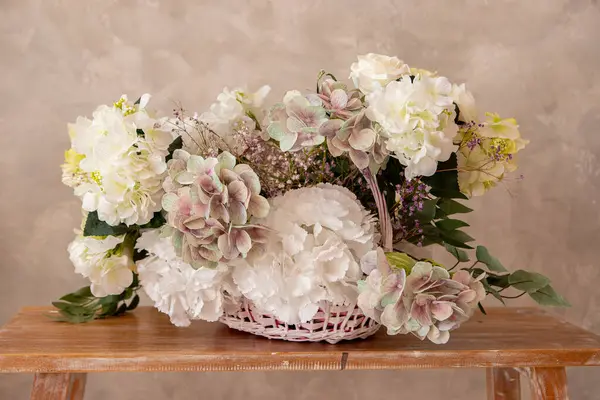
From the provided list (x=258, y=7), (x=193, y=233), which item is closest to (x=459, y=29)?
(x=258, y=7)

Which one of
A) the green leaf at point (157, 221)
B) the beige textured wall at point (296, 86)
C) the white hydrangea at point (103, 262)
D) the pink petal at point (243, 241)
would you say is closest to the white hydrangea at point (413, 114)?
the pink petal at point (243, 241)

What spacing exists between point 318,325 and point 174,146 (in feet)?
1.22

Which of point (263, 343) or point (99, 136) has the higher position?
point (99, 136)

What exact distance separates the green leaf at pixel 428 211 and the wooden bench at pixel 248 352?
0.20m

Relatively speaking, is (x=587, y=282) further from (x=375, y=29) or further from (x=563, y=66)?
(x=375, y=29)

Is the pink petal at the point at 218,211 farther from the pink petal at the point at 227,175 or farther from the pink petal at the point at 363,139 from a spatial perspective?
the pink petal at the point at 363,139

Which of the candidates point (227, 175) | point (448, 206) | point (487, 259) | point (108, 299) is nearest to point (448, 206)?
point (448, 206)

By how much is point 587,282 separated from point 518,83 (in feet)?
1.79

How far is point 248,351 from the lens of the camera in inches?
40.8

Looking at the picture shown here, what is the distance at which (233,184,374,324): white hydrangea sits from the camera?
1007 millimetres

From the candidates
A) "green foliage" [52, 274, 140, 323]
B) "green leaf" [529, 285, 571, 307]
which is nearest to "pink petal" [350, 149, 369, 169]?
"green leaf" [529, 285, 571, 307]

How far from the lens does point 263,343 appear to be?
1097 mm

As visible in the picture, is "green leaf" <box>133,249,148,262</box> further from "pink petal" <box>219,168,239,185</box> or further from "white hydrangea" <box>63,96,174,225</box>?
"pink petal" <box>219,168,239,185</box>

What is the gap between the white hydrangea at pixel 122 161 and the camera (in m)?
1.02
